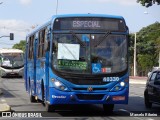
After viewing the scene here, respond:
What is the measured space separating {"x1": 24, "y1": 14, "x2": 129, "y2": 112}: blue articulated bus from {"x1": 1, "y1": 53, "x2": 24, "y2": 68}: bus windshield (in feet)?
123

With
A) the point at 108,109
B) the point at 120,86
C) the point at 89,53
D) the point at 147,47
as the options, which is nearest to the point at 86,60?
the point at 89,53

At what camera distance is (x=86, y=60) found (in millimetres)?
14633

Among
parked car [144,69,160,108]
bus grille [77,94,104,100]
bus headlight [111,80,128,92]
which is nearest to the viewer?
bus grille [77,94,104,100]

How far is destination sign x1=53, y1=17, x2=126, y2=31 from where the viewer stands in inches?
588

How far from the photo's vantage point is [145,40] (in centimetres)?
8881

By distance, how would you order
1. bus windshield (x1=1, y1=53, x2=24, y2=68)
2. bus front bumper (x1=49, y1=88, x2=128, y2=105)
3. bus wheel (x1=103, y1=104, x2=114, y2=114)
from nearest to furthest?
bus front bumper (x1=49, y1=88, x2=128, y2=105)
bus wheel (x1=103, y1=104, x2=114, y2=114)
bus windshield (x1=1, y1=53, x2=24, y2=68)

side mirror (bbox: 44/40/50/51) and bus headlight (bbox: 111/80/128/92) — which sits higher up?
side mirror (bbox: 44/40/50/51)

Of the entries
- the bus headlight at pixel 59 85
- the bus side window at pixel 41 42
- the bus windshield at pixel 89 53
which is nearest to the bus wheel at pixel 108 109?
Result: the bus windshield at pixel 89 53

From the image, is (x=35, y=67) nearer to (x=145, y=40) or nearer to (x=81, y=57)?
(x=81, y=57)

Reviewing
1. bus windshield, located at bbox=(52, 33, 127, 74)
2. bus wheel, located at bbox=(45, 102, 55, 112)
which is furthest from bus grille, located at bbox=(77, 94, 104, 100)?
bus wheel, located at bbox=(45, 102, 55, 112)

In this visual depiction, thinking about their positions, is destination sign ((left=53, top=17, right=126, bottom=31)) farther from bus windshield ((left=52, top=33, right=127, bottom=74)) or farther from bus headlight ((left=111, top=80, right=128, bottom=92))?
bus headlight ((left=111, top=80, right=128, bottom=92))

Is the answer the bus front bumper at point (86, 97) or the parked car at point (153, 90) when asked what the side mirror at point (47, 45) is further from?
the parked car at point (153, 90)

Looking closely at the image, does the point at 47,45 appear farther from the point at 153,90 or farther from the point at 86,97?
the point at 153,90

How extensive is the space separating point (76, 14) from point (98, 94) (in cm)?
267
